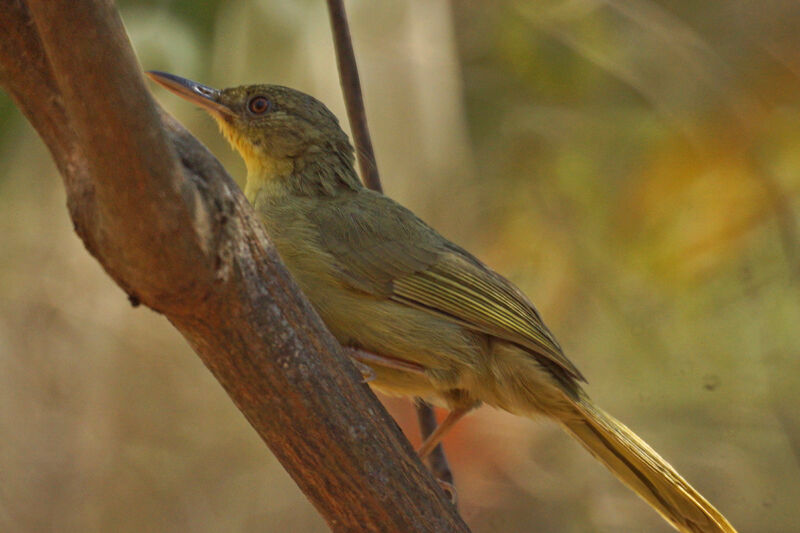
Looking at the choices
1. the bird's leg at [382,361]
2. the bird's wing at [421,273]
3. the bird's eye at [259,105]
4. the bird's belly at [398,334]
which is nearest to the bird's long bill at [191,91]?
the bird's eye at [259,105]

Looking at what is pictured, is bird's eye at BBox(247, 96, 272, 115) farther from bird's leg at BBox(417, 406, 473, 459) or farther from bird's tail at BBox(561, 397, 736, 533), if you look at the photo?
bird's tail at BBox(561, 397, 736, 533)

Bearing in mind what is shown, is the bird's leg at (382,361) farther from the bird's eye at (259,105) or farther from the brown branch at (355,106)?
the bird's eye at (259,105)

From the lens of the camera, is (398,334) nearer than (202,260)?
No

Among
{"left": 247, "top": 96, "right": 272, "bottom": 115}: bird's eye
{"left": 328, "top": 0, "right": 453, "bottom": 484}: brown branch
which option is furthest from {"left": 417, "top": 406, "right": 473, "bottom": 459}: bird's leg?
{"left": 247, "top": 96, "right": 272, "bottom": 115}: bird's eye

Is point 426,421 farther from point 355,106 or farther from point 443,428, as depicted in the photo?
point 355,106

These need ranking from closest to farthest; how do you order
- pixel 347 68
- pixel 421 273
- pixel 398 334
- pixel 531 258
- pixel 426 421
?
pixel 398 334 < pixel 421 273 < pixel 347 68 < pixel 426 421 < pixel 531 258

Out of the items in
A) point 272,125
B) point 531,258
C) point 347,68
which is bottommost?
point 272,125

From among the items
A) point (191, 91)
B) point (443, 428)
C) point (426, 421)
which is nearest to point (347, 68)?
point (191, 91)
